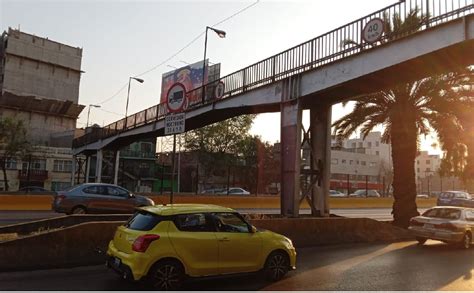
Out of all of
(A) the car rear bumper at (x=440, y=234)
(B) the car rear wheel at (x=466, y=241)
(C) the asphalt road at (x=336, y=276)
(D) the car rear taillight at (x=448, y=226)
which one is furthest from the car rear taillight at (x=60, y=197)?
(B) the car rear wheel at (x=466, y=241)

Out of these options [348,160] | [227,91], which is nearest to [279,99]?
[227,91]

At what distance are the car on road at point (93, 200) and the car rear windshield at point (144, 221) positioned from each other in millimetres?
10436

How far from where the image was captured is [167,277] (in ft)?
23.3

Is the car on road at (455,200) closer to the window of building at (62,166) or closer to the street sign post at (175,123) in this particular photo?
the street sign post at (175,123)

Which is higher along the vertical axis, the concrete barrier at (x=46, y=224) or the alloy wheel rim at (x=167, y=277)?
the concrete barrier at (x=46, y=224)

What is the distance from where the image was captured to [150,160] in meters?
68.5

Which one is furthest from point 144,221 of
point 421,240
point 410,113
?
point 410,113

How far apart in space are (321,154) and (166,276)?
34.2 feet

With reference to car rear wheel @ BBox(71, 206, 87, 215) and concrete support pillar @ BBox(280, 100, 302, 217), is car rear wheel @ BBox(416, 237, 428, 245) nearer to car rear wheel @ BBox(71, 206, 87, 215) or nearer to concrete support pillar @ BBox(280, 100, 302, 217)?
concrete support pillar @ BBox(280, 100, 302, 217)

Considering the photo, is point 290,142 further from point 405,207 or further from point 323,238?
point 405,207

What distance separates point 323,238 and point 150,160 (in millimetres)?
57067

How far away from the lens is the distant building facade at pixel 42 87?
69.9 meters

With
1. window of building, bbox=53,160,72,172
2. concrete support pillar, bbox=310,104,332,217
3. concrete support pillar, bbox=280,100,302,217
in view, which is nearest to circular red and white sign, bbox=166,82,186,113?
concrete support pillar, bbox=280,100,302,217

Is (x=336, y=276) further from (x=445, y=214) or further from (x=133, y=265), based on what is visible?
(x=445, y=214)
